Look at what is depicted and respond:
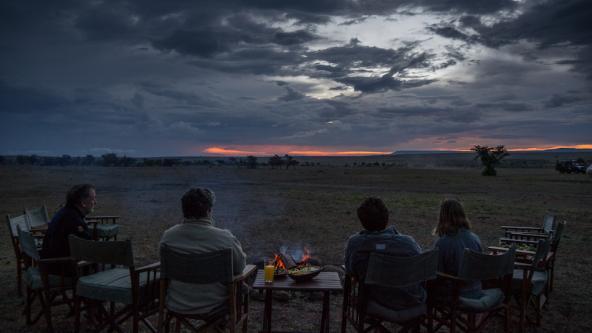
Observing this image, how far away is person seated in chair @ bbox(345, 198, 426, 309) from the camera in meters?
3.60

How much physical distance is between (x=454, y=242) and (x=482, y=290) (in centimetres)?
58

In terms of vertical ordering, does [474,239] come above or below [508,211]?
above

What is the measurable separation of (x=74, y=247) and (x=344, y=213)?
10366 mm

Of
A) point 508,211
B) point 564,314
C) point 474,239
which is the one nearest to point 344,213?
point 508,211

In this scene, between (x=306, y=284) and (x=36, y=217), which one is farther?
(x=36, y=217)

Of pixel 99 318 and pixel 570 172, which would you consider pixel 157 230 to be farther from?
pixel 570 172

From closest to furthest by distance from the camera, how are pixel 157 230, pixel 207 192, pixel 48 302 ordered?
1. pixel 207 192
2. pixel 48 302
3. pixel 157 230

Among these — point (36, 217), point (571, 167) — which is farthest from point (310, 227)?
point (571, 167)

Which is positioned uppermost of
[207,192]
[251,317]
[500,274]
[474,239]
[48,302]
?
[207,192]

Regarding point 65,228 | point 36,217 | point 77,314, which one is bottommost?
point 77,314

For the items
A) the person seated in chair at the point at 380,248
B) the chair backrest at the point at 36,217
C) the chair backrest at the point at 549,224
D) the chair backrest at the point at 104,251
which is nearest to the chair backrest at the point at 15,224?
the chair backrest at the point at 36,217

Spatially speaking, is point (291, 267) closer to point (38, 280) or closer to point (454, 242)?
point (454, 242)

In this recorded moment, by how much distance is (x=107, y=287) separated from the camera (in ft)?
13.5

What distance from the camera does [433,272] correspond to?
3615 millimetres
